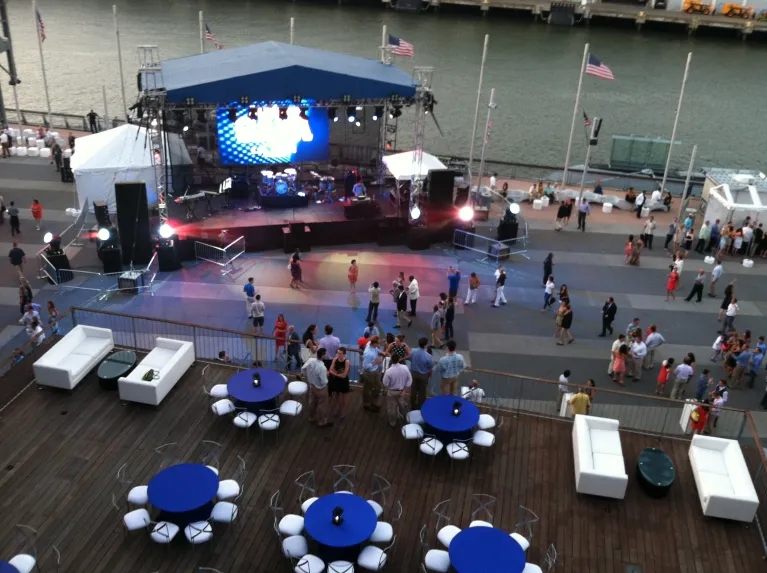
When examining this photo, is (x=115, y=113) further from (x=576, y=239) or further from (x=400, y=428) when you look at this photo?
(x=400, y=428)

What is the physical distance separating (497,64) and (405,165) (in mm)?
36519

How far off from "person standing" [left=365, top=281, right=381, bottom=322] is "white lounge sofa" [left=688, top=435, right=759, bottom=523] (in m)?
10.0

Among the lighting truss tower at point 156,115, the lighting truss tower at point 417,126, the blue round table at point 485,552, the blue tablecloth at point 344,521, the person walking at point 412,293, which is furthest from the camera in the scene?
the lighting truss tower at point 417,126

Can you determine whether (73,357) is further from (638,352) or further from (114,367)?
(638,352)

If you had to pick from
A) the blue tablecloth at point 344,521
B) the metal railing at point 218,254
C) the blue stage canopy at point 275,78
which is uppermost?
the blue stage canopy at point 275,78

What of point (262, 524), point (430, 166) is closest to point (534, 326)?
point (430, 166)

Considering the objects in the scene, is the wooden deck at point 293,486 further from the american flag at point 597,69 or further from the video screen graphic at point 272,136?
the american flag at point 597,69

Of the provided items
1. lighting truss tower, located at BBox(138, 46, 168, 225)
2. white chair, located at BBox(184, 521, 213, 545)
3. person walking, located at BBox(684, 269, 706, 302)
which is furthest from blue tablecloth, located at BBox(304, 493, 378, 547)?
lighting truss tower, located at BBox(138, 46, 168, 225)

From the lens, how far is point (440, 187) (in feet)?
91.8

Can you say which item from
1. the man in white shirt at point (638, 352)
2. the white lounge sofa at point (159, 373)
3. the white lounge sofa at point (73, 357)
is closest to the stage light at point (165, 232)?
the white lounge sofa at point (73, 357)

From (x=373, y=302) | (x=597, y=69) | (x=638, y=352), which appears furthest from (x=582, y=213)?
(x=373, y=302)

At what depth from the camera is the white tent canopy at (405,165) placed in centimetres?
2922

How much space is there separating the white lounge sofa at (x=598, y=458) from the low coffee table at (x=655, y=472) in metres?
0.39

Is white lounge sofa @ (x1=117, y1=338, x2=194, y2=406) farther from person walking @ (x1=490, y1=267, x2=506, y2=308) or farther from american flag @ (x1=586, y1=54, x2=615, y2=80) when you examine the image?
american flag @ (x1=586, y1=54, x2=615, y2=80)
